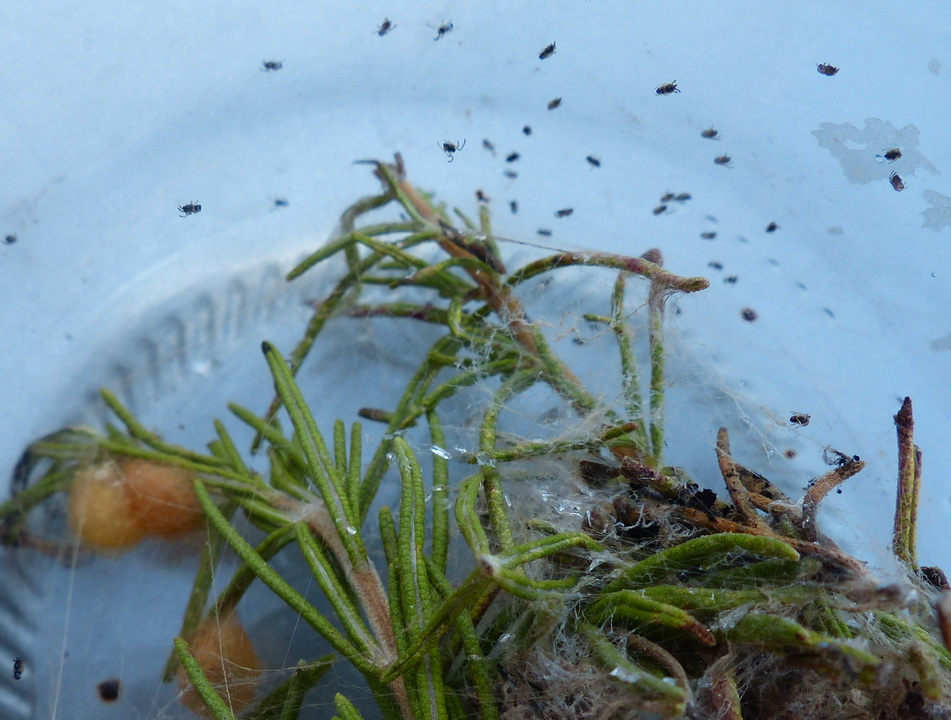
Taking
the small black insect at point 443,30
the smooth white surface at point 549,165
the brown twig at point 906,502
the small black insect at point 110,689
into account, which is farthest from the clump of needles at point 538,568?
the small black insect at point 443,30

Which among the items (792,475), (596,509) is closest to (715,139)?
(792,475)

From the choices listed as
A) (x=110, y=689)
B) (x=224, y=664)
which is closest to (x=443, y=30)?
(x=224, y=664)

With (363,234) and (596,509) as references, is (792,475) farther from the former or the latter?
(363,234)

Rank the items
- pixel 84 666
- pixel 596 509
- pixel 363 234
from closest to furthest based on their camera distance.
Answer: pixel 596 509
pixel 363 234
pixel 84 666

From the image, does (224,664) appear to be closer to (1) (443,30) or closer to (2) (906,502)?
(2) (906,502)

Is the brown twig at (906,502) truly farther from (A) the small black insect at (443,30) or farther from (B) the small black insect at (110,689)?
(B) the small black insect at (110,689)

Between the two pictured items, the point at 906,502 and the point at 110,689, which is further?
the point at 110,689
